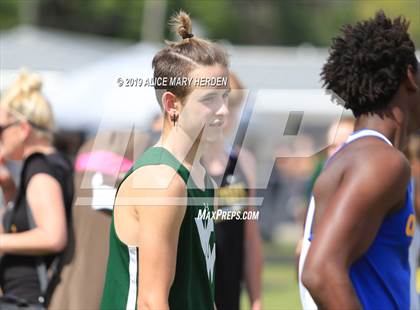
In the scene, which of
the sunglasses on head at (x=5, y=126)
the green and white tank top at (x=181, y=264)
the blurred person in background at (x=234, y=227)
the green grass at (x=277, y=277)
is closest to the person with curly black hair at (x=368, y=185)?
the green and white tank top at (x=181, y=264)


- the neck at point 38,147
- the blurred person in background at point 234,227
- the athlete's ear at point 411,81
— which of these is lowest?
the blurred person in background at point 234,227

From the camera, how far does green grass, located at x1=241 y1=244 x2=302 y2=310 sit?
1059 centimetres

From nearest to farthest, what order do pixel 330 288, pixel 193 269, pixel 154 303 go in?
pixel 330 288, pixel 154 303, pixel 193 269

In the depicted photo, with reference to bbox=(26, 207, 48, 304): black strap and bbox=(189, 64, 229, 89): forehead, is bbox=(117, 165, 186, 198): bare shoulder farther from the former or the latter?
bbox=(26, 207, 48, 304): black strap

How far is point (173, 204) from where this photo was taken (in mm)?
3232

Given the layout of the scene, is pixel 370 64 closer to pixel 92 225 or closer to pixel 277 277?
pixel 92 225

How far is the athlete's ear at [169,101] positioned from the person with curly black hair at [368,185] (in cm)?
55

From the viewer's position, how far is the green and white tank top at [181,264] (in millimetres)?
3332

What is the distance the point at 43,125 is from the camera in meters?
5.12

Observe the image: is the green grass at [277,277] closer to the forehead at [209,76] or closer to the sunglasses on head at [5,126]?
the sunglasses on head at [5,126]

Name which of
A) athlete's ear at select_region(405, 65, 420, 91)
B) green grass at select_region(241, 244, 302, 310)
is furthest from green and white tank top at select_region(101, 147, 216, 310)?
green grass at select_region(241, 244, 302, 310)

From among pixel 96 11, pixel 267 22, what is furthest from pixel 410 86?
pixel 267 22

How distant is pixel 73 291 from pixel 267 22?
180ft

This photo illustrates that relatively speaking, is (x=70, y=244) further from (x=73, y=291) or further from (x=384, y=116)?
(x=384, y=116)
